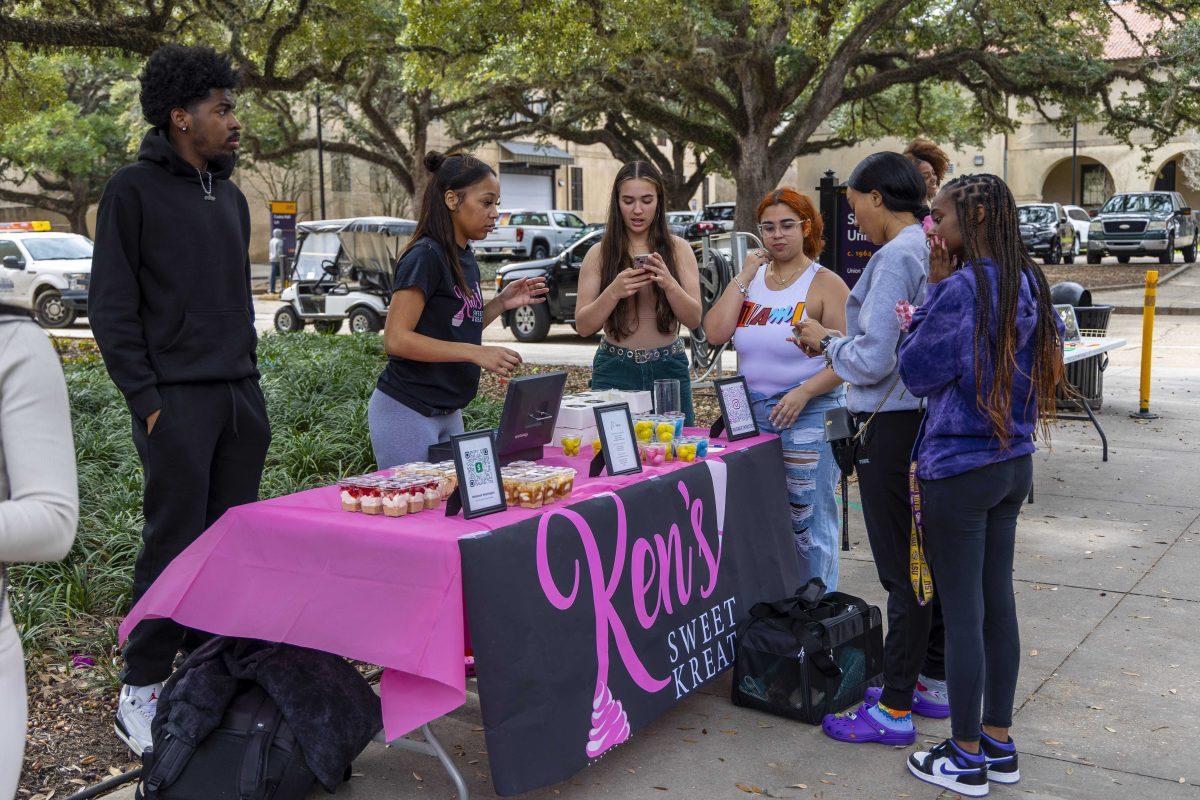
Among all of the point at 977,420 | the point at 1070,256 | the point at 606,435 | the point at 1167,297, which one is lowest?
the point at 1167,297

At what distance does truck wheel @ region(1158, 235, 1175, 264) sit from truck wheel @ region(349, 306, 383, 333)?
864 inches

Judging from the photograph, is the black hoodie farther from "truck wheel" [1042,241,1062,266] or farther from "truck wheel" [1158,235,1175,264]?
"truck wheel" [1042,241,1062,266]

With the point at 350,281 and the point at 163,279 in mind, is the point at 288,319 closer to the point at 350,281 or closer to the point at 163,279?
the point at 350,281

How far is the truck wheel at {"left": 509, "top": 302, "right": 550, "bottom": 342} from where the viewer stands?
16859 millimetres

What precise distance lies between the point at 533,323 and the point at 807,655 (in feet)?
43.3

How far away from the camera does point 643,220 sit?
15.6 feet

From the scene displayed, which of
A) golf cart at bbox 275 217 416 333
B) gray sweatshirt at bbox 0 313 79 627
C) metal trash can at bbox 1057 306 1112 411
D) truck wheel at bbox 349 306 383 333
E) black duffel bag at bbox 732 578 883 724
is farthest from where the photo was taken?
golf cart at bbox 275 217 416 333

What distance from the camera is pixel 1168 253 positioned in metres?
29.5

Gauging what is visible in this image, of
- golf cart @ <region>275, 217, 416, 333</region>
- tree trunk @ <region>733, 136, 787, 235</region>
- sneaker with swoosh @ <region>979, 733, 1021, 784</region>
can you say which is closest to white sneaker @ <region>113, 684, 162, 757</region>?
sneaker with swoosh @ <region>979, 733, 1021, 784</region>

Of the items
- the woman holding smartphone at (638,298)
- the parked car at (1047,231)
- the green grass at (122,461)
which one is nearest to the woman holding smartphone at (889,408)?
the woman holding smartphone at (638,298)

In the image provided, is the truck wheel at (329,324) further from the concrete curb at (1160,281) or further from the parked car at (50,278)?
the concrete curb at (1160,281)

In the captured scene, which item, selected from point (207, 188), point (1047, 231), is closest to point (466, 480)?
point (207, 188)

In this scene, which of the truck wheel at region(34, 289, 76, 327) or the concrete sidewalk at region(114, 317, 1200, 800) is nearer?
the concrete sidewalk at region(114, 317, 1200, 800)

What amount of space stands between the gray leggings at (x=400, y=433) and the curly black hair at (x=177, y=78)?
3.82ft
